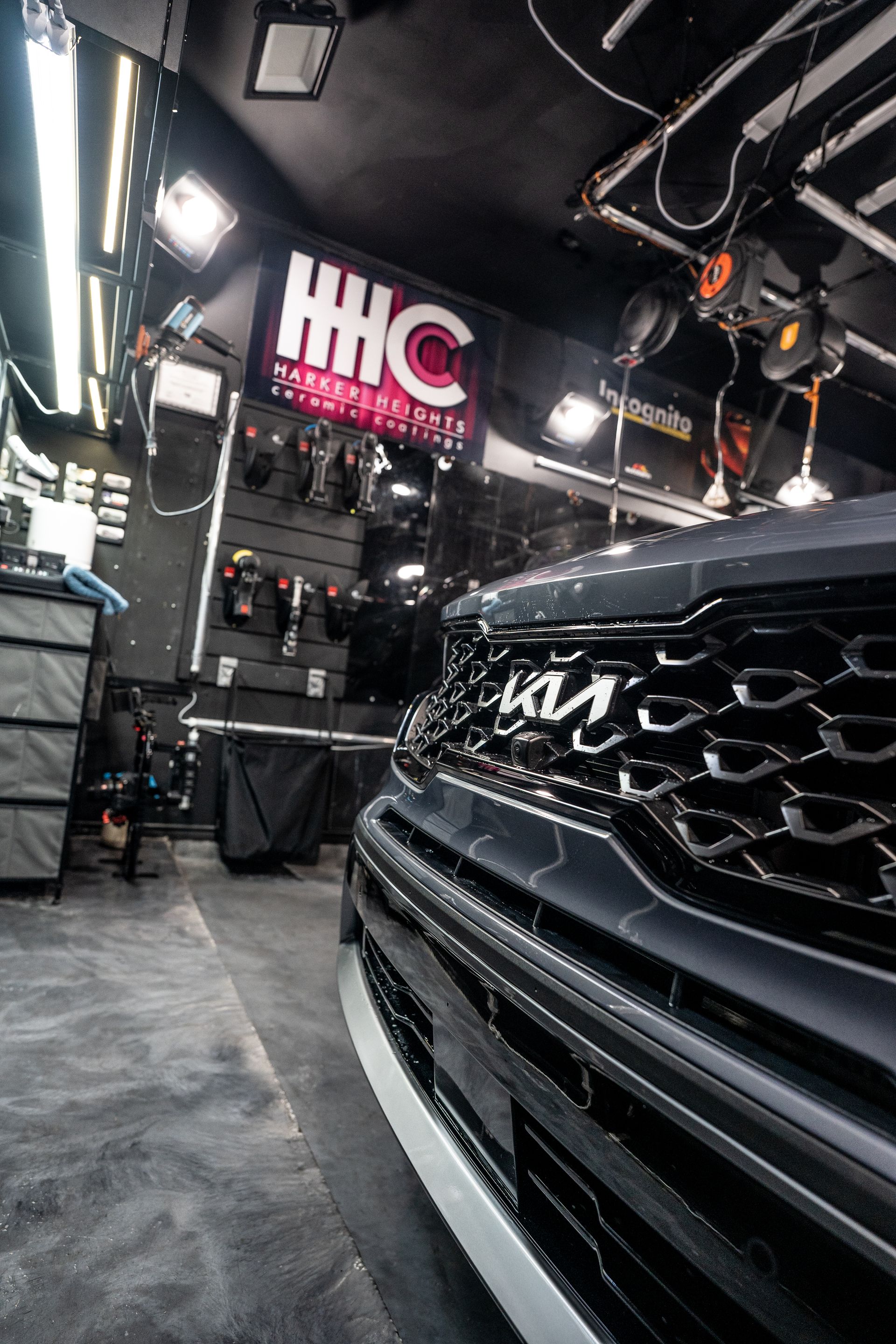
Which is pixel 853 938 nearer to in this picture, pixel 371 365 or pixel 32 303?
pixel 32 303

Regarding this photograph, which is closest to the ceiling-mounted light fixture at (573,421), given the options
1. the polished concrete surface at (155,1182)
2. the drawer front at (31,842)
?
the drawer front at (31,842)

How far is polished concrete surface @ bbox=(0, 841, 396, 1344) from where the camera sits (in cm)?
93

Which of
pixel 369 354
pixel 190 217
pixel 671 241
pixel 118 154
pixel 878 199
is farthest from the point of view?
pixel 369 354

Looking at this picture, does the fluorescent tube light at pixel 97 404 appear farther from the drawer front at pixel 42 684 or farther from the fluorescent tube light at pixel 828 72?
the fluorescent tube light at pixel 828 72

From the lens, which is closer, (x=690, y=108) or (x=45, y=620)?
(x=45, y=620)

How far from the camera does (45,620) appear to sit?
260 centimetres

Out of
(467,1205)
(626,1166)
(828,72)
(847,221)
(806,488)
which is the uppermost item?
(828,72)

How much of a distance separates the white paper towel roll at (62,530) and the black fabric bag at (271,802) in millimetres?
1193

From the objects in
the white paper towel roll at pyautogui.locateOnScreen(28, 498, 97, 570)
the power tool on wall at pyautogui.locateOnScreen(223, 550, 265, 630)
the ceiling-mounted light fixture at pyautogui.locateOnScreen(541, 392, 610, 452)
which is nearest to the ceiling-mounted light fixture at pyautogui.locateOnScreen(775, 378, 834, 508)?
the ceiling-mounted light fixture at pyautogui.locateOnScreen(541, 392, 610, 452)


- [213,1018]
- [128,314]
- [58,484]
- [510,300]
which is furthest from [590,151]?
[213,1018]

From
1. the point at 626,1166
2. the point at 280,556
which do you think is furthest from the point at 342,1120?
the point at 280,556

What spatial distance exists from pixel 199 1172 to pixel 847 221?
14.6 ft

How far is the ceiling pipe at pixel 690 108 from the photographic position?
2.66m

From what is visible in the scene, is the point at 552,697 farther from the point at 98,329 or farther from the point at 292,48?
the point at 292,48
